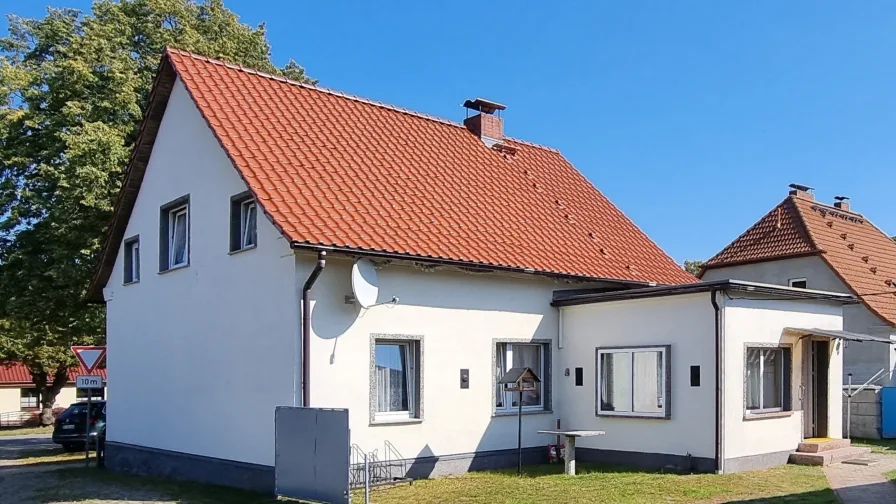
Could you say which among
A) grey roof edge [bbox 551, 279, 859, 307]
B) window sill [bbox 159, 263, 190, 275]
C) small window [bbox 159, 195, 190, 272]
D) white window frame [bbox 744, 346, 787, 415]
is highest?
small window [bbox 159, 195, 190, 272]

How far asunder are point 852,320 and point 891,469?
1129 cm

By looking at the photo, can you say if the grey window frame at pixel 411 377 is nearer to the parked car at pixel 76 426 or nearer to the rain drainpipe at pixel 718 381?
the rain drainpipe at pixel 718 381

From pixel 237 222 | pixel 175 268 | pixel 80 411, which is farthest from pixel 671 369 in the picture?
pixel 80 411

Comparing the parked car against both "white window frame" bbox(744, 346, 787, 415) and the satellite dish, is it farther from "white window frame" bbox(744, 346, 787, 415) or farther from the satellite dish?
"white window frame" bbox(744, 346, 787, 415)

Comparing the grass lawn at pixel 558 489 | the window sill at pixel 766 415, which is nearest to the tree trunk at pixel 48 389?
the grass lawn at pixel 558 489

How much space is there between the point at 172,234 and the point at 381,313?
5.41 metres

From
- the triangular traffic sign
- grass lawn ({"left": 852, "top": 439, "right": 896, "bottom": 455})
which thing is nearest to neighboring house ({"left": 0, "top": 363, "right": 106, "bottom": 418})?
the triangular traffic sign

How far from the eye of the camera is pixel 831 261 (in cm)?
2559

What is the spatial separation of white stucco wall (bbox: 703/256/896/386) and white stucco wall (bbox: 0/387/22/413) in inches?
1832

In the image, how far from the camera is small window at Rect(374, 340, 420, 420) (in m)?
13.5

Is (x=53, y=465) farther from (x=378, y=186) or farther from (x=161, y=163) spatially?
(x=378, y=186)

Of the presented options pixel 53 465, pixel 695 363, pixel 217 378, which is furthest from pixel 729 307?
pixel 53 465

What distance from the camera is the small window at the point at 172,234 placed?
16.0 m

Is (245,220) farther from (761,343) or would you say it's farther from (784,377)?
(784,377)
